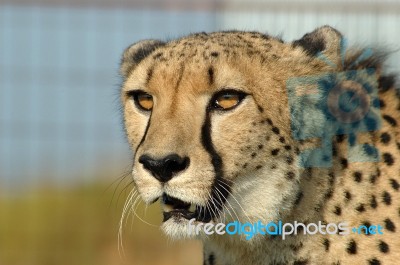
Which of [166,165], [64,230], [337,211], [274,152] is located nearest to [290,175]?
[274,152]

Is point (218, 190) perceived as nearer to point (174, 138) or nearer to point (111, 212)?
point (174, 138)

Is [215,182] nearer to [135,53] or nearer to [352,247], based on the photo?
[352,247]

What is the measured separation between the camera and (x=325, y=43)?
10.0 ft

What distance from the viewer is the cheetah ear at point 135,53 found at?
3.29 meters

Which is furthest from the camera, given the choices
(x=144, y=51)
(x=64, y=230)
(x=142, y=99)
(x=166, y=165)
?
(x=64, y=230)

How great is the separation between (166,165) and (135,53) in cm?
85

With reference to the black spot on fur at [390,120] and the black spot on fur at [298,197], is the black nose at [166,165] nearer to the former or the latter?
the black spot on fur at [298,197]

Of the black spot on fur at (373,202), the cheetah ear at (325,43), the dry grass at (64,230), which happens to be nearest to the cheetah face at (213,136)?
the cheetah ear at (325,43)

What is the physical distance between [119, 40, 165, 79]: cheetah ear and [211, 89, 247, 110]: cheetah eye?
53 centimetres

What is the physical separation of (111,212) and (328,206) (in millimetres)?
3348

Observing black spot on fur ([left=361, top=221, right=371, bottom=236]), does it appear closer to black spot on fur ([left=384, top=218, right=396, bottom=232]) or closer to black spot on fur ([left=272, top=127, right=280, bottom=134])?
black spot on fur ([left=384, top=218, right=396, bottom=232])

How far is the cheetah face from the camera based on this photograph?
2.66 metres

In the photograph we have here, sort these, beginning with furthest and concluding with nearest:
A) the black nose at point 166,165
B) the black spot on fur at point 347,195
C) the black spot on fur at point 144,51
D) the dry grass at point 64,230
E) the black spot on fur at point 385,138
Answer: the dry grass at point 64,230, the black spot on fur at point 144,51, the black spot on fur at point 385,138, the black spot on fur at point 347,195, the black nose at point 166,165

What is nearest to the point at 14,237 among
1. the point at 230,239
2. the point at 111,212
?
the point at 111,212
